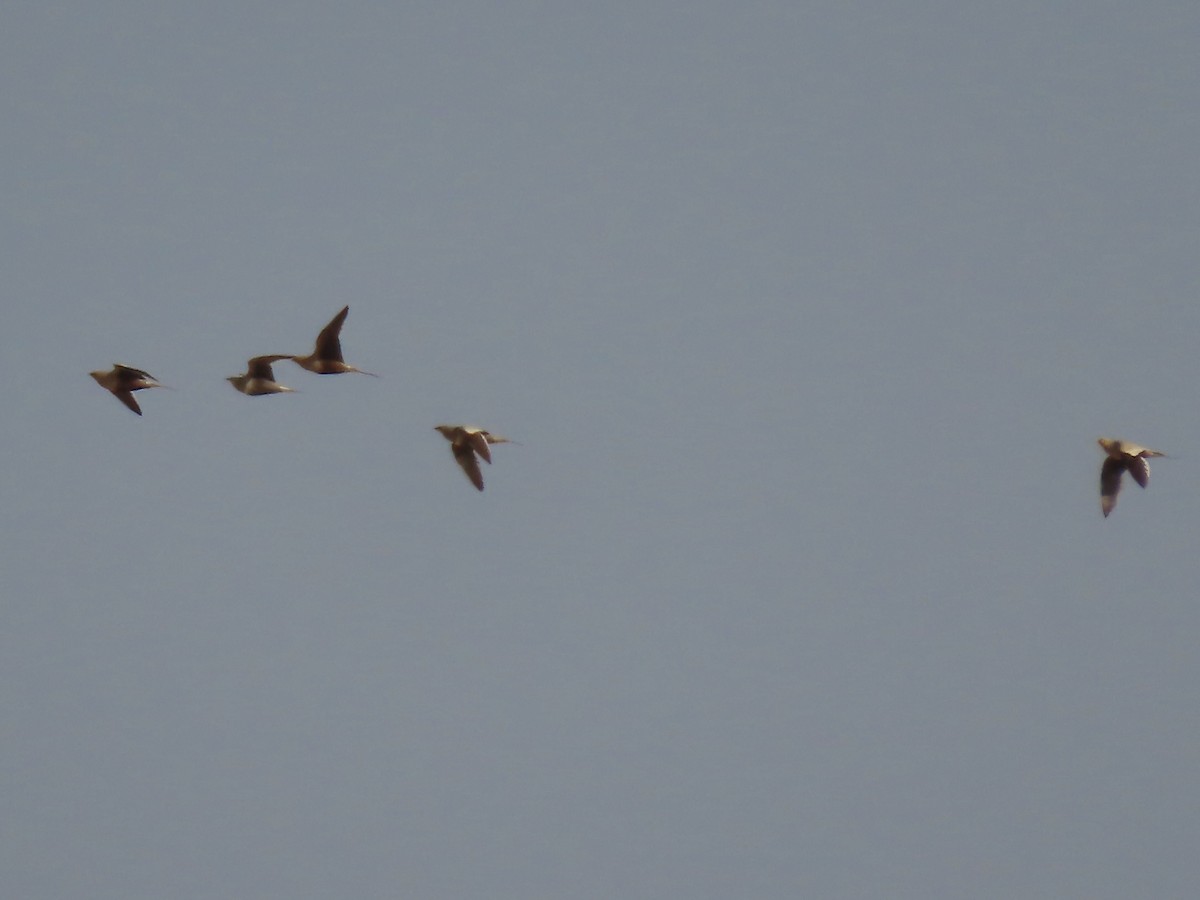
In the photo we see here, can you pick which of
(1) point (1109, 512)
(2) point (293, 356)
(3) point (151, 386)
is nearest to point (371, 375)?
(2) point (293, 356)

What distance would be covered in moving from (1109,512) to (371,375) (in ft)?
37.9

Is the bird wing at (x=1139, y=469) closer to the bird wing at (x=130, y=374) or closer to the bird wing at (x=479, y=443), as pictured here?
the bird wing at (x=479, y=443)

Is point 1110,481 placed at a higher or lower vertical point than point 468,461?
higher

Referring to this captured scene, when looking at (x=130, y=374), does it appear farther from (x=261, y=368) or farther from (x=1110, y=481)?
(x=1110, y=481)

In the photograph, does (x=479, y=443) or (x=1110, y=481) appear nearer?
(x=1110, y=481)

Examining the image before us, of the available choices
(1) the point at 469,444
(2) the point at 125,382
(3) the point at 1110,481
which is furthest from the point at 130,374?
(3) the point at 1110,481

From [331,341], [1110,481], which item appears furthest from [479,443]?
[1110,481]

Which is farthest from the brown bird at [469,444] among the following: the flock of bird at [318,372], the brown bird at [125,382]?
the brown bird at [125,382]

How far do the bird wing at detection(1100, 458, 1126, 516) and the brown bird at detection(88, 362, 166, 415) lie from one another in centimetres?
1525

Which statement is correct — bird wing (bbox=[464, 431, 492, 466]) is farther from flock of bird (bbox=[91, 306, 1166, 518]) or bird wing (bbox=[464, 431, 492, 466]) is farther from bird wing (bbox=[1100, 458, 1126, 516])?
bird wing (bbox=[1100, 458, 1126, 516])

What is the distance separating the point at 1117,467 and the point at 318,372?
12.7 metres

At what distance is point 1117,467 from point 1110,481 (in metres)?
0.27

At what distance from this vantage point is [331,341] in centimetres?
3250

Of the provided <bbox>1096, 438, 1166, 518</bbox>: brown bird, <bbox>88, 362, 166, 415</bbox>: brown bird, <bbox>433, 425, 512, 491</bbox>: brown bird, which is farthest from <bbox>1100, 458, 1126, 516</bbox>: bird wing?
<bbox>88, 362, 166, 415</bbox>: brown bird
